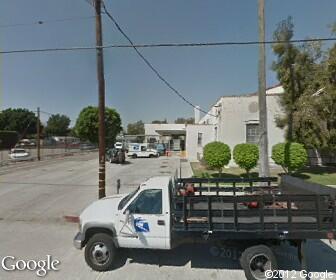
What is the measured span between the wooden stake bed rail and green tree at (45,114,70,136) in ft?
352

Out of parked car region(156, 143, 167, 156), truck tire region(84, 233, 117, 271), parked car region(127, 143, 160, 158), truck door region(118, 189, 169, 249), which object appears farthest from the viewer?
parked car region(156, 143, 167, 156)

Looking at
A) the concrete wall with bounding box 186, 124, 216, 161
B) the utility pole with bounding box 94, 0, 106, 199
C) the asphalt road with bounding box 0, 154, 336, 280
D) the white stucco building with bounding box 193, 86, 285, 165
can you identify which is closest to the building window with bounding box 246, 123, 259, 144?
the white stucco building with bounding box 193, 86, 285, 165

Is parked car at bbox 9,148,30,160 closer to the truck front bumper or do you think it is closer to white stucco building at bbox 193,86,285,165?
white stucco building at bbox 193,86,285,165

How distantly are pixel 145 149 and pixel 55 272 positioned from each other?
34.9 meters

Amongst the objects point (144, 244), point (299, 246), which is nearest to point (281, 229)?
point (299, 246)

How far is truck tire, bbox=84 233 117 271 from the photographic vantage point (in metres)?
5.52

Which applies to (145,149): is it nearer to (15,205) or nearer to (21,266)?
(15,205)

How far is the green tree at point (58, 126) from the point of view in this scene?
107 meters

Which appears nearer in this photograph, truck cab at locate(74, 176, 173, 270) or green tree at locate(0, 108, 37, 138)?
truck cab at locate(74, 176, 173, 270)

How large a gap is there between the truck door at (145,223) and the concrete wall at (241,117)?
16064mm

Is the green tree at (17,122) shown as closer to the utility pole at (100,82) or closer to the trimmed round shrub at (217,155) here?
the trimmed round shrub at (217,155)

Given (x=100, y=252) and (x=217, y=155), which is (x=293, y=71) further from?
(x=100, y=252)

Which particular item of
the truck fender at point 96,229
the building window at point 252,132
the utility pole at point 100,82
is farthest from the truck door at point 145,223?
the building window at point 252,132

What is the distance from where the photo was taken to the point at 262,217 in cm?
502
